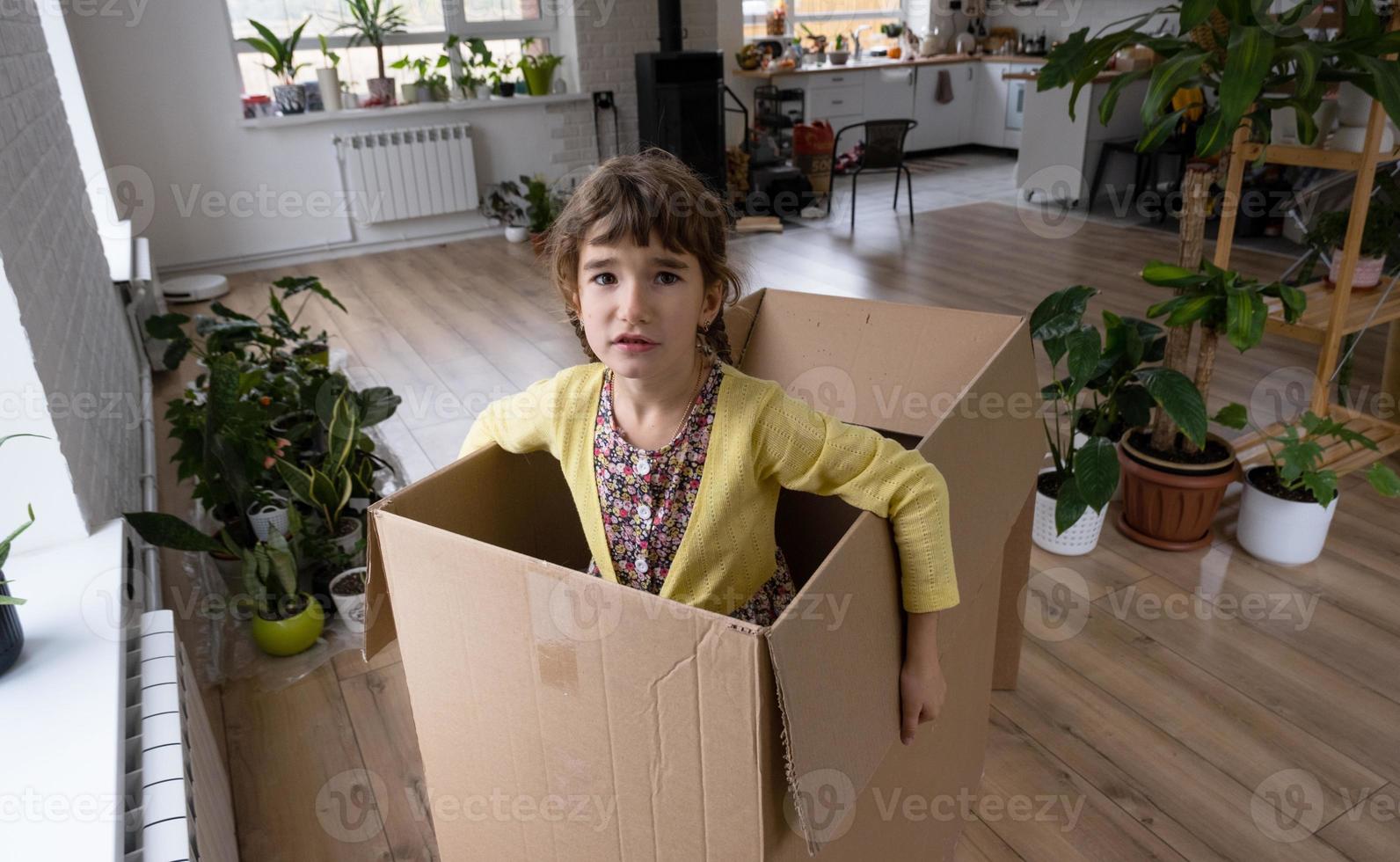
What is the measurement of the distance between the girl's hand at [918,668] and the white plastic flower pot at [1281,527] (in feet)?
5.38

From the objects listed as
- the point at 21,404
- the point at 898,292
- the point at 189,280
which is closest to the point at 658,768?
the point at 21,404

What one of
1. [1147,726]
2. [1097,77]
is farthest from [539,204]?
Result: [1147,726]

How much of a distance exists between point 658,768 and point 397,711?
1.27 metres

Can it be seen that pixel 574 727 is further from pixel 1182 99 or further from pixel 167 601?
pixel 1182 99

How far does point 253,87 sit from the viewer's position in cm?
521

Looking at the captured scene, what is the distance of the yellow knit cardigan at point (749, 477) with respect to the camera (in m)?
0.83

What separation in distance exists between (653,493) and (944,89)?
7.53 meters

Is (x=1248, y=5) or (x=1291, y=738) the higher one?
(x=1248, y=5)

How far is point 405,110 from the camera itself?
5.38 metres

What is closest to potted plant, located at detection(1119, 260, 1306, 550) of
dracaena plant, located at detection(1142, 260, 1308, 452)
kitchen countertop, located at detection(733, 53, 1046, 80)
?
dracaena plant, located at detection(1142, 260, 1308, 452)

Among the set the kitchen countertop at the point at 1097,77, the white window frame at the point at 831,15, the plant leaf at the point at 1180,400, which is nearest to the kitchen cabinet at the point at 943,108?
the white window frame at the point at 831,15

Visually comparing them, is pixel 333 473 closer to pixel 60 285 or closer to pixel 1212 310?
pixel 60 285

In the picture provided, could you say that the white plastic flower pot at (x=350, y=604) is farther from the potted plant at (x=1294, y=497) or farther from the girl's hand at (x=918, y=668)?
the potted plant at (x=1294, y=497)

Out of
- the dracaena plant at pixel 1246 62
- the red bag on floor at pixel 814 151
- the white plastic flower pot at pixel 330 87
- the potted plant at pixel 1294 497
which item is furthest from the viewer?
the red bag on floor at pixel 814 151
